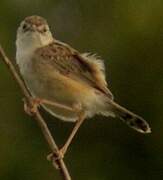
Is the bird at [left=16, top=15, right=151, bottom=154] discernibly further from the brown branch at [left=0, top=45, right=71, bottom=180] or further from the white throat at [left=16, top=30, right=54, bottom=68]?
the brown branch at [left=0, top=45, right=71, bottom=180]

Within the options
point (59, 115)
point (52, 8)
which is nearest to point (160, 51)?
point (52, 8)

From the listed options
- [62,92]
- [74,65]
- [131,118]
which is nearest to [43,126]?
[62,92]

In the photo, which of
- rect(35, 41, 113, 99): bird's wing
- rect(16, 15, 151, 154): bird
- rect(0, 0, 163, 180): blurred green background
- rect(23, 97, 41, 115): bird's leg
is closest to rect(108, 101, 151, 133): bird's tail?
rect(16, 15, 151, 154): bird

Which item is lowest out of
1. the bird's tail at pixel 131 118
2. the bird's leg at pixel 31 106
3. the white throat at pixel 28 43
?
the bird's tail at pixel 131 118

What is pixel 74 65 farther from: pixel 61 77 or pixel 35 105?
pixel 35 105

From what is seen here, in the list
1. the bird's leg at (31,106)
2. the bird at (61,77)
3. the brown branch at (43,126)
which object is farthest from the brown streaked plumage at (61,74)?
the brown branch at (43,126)

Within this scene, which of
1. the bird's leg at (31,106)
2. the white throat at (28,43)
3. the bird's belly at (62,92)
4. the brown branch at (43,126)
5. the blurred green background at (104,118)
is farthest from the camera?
the blurred green background at (104,118)

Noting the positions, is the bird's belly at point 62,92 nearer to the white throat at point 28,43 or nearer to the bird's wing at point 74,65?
the bird's wing at point 74,65
